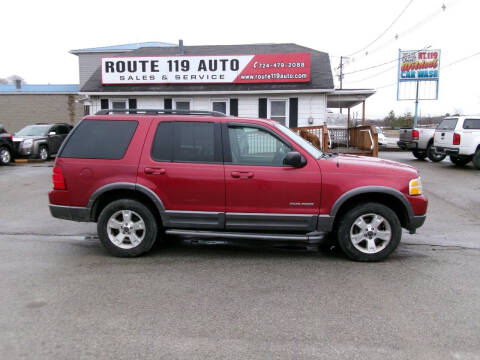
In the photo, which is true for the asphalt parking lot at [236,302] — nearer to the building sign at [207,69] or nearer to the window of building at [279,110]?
the window of building at [279,110]

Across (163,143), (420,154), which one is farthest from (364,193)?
(420,154)

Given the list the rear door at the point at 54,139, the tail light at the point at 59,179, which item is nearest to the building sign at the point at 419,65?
the rear door at the point at 54,139

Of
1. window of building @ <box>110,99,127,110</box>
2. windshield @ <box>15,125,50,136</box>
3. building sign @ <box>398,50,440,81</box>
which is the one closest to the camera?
window of building @ <box>110,99,127,110</box>

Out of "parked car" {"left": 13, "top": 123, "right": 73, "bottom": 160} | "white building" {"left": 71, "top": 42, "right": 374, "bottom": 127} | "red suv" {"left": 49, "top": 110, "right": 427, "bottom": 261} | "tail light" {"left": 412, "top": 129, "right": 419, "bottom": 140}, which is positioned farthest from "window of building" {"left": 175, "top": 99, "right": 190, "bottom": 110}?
"red suv" {"left": 49, "top": 110, "right": 427, "bottom": 261}

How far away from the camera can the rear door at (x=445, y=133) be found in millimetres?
14784

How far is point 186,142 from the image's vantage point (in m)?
5.23

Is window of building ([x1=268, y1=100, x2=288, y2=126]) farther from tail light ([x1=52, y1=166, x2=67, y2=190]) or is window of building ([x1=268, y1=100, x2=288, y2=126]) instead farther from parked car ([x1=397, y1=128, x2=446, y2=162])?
tail light ([x1=52, y1=166, x2=67, y2=190])

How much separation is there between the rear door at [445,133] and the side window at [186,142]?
12.6m

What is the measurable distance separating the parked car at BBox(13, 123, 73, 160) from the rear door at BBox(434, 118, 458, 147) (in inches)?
640

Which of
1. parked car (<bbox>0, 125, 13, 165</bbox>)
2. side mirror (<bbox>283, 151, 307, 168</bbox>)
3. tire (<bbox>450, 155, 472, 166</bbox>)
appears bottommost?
tire (<bbox>450, 155, 472, 166</bbox>)

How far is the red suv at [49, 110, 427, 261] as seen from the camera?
498 centimetres

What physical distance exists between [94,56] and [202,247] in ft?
92.1

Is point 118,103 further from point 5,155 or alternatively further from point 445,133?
point 445,133

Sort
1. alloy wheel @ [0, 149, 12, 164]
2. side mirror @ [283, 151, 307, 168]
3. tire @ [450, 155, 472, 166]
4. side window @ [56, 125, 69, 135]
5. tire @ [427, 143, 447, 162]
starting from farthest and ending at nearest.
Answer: side window @ [56, 125, 69, 135] < tire @ [427, 143, 447, 162] < alloy wheel @ [0, 149, 12, 164] < tire @ [450, 155, 472, 166] < side mirror @ [283, 151, 307, 168]
